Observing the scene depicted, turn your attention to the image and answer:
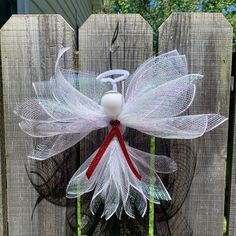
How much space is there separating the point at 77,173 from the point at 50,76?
1.29ft

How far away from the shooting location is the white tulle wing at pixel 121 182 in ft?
4.27

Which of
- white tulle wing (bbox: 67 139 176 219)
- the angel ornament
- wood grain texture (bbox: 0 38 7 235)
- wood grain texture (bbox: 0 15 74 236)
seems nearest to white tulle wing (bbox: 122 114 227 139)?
the angel ornament

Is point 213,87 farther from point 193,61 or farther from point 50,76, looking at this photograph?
point 50,76

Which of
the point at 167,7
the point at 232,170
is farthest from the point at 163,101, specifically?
the point at 167,7

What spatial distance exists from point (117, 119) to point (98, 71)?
0.69 ft

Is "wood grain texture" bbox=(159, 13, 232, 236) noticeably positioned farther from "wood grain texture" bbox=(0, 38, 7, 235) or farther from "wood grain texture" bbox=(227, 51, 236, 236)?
"wood grain texture" bbox=(0, 38, 7, 235)

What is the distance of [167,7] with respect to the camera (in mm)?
10648

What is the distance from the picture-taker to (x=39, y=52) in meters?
1.38

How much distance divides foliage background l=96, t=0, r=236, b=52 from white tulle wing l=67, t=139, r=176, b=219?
8049 millimetres

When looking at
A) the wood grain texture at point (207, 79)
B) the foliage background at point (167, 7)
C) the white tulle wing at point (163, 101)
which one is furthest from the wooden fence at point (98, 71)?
the foliage background at point (167, 7)

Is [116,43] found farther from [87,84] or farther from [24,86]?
[24,86]

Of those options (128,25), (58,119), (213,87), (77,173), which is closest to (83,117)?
(58,119)

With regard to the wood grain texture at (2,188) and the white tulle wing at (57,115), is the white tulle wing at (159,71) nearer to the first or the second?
the white tulle wing at (57,115)

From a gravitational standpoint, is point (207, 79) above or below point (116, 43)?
below
